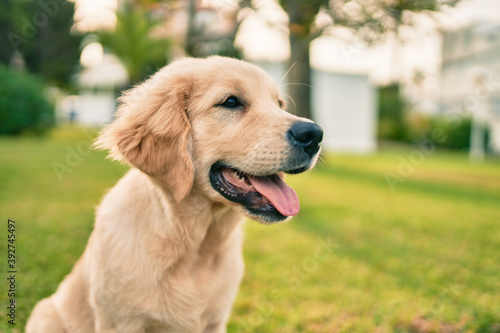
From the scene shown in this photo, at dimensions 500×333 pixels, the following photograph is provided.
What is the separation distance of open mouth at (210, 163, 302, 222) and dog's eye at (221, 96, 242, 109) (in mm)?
374

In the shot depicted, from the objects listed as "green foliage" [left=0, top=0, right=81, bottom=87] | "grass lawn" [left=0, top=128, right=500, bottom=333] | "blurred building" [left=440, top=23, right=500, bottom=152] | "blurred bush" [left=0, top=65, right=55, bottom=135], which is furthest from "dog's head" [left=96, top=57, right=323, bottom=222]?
"green foliage" [left=0, top=0, right=81, bottom=87]

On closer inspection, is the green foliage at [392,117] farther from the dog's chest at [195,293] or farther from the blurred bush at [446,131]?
the dog's chest at [195,293]

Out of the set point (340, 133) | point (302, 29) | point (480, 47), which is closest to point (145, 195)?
point (302, 29)

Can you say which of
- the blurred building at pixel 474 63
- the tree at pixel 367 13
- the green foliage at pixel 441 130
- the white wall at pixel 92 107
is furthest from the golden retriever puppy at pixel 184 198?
the white wall at pixel 92 107

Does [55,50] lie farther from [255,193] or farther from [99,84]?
[255,193]

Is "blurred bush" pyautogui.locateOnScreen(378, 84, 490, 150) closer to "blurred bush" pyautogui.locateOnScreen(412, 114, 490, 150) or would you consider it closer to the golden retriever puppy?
"blurred bush" pyautogui.locateOnScreen(412, 114, 490, 150)

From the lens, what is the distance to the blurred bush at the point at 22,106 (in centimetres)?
1850

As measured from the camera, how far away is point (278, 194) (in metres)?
2.48

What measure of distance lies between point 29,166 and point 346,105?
70.9 ft

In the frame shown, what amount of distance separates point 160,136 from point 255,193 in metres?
0.63

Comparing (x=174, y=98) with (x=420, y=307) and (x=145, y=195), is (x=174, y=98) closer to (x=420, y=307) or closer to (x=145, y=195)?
(x=145, y=195)

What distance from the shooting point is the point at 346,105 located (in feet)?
91.3

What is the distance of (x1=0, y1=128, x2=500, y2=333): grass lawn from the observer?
3.60 m

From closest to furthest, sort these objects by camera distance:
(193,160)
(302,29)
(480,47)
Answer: (193,160) → (302,29) → (480,47)
